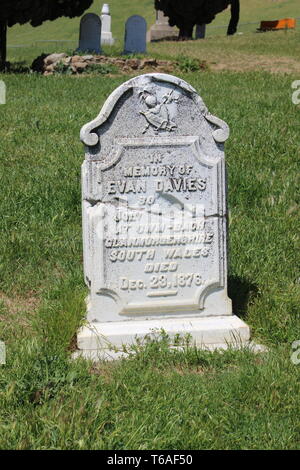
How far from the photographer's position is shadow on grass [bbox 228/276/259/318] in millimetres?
5376

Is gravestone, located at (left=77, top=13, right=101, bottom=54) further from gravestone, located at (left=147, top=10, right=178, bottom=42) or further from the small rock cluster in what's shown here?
gravestone, located at (left=147, top=10, right=178, bottom=42)

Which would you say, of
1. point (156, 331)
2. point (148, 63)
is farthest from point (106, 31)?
point (156, 331)

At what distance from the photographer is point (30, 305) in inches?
220

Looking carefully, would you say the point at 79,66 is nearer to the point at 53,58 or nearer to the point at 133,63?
the point at 53,58

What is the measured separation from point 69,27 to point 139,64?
3876 cm

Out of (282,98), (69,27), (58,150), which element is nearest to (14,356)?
(58,150)

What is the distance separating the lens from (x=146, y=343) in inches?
188

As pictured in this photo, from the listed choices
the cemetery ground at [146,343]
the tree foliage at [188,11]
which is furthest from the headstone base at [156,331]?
the tree foliage at [188,11]

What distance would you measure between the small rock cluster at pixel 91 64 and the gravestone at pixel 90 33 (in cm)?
304

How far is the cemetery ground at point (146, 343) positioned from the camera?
12.1 feet

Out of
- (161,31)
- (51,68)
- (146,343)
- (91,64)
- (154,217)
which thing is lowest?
(146,343)

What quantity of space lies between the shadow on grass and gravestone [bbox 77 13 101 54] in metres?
17.5

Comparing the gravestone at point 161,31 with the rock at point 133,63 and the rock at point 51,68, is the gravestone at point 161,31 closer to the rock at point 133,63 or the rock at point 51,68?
the rock at point 133,63

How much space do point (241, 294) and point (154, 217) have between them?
109cm
